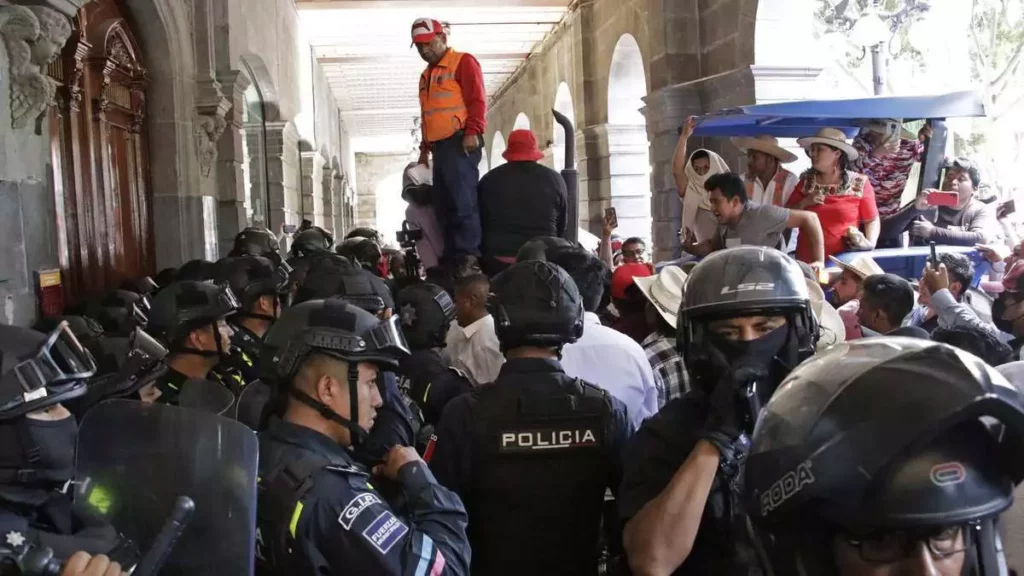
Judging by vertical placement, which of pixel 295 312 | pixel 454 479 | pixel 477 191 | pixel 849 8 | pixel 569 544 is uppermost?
pixel 849 8

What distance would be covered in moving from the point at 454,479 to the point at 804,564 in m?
1.58

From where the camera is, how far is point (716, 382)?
2.11 meters

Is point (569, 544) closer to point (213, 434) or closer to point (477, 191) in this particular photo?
point (213, 434)

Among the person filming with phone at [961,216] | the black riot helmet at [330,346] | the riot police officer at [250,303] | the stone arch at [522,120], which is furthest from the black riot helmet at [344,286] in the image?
the stone arch at [522,120]

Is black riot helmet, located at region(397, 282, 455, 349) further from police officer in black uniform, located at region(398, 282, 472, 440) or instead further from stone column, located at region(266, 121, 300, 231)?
stone column, located at region(266, 121, 300, 231)

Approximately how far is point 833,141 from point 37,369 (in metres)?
4.85

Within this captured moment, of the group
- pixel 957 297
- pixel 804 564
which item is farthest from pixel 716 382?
pixel 957 297

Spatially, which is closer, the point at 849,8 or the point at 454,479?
the point at 454,479

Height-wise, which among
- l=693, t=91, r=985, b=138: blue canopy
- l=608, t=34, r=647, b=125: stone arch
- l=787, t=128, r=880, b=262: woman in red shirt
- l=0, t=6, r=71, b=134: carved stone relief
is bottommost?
l=787, t=128, r=880, b=262: woman in red shirt

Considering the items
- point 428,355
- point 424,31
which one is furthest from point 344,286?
point 424,31

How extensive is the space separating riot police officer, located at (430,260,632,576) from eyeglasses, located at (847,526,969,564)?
59.0 inches

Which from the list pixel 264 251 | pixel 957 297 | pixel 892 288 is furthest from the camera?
pixel 264 251

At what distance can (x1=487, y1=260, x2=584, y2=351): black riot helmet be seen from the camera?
2719mm

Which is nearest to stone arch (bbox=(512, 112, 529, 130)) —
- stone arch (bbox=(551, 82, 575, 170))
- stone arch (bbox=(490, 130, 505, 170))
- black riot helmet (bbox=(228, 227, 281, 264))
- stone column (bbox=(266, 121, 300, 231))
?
stone arch (bbox=(490, 130, 505, 170))
